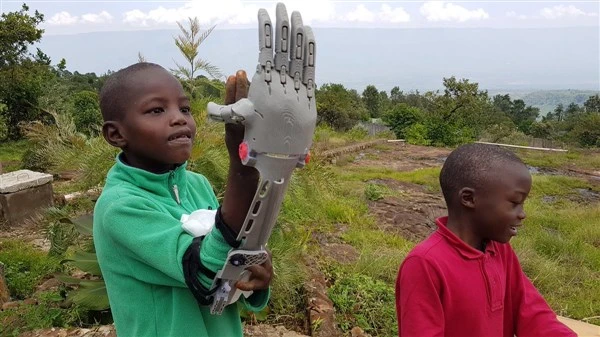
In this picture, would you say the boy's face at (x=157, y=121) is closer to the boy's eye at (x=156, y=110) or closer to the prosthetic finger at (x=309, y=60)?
the boy's eye at (x=156, y=110)

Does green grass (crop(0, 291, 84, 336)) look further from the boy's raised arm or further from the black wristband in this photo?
the black wristband

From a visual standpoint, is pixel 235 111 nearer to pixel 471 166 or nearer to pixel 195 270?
pixel 195 270

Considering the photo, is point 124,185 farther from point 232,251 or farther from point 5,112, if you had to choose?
point 5,112

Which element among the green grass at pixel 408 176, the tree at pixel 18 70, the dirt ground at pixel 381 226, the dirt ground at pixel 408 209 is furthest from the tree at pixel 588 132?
the tree at pixel 18 70

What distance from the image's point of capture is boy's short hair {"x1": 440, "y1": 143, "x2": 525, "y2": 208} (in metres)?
1.53

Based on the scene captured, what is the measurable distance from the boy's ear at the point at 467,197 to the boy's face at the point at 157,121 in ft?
2.89

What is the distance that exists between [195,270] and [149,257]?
103 mm

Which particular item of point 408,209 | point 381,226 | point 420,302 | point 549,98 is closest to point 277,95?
point 420,302

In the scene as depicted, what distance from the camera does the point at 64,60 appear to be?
16.9m

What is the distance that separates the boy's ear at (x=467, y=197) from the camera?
60.7 inches

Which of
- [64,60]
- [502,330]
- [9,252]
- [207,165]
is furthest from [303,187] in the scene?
[64,60]

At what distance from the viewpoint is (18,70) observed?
45.5 ft

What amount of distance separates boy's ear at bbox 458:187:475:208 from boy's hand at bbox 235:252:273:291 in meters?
0.82

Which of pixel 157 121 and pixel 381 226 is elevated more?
pixel 157 121
